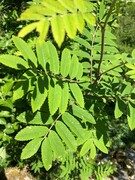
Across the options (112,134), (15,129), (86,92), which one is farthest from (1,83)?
(112,134)

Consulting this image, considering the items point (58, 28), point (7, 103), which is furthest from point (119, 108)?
point (58, 28)

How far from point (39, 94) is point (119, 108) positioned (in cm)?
45

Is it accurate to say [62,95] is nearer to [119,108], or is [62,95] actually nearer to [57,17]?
[119,108]

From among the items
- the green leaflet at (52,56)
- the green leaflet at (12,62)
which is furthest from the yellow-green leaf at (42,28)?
the green leaflet at (52,56)

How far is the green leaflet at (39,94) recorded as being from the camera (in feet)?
4.79

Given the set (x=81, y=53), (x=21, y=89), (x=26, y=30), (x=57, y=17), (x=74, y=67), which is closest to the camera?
(x=26, y=30)

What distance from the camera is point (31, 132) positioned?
1.57 metres

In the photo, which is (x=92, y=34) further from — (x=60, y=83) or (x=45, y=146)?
(x=45, y=146)

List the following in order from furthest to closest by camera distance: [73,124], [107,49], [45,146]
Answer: [107,49], [73,124], [45,146]

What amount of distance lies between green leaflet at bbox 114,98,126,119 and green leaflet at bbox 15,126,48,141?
36 centimetres

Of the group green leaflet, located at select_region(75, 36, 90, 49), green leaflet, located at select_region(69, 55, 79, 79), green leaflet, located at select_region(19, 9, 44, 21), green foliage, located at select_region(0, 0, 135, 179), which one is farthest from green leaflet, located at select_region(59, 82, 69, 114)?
green leaflet, located at select_region(19, 9, 44, 21)

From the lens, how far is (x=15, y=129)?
213 centimetres

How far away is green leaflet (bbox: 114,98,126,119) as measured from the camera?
1700 mm

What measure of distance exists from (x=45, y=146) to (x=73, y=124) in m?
0.19
